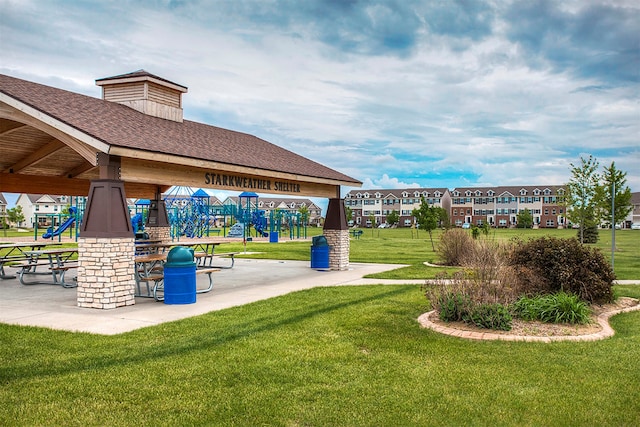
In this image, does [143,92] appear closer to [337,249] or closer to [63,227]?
[337,249]

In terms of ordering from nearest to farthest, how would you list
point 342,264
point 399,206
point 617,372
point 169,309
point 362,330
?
point 617,372 < point 362,330 < point 169,309 < point 342,264 < point 399,206

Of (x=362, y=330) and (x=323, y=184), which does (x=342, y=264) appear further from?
(x=362, y=330)

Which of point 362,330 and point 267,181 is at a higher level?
point 267,181

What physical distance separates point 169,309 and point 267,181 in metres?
6.15

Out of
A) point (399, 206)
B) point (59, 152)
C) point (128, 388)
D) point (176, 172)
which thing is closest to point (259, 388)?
point (128, 388)

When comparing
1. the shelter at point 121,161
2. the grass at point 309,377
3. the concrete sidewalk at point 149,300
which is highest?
the shelter at point 121,161

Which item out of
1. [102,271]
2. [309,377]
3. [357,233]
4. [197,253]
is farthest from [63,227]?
[309,377]

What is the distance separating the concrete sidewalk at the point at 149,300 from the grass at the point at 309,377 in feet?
2.08

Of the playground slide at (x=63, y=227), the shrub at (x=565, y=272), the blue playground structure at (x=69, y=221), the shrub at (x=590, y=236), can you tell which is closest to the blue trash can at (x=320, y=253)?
the shrub at (x=565, y=272)

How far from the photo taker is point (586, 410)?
4.88 m

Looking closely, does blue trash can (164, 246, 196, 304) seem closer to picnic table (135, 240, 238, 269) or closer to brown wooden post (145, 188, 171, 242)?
picnic table (135, 240, 238, 269)

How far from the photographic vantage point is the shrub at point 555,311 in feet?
27.9

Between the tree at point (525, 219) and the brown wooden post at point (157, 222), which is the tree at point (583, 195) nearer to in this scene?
the brown wooden post at point (157, 222)

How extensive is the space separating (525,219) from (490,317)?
87.7 metres
